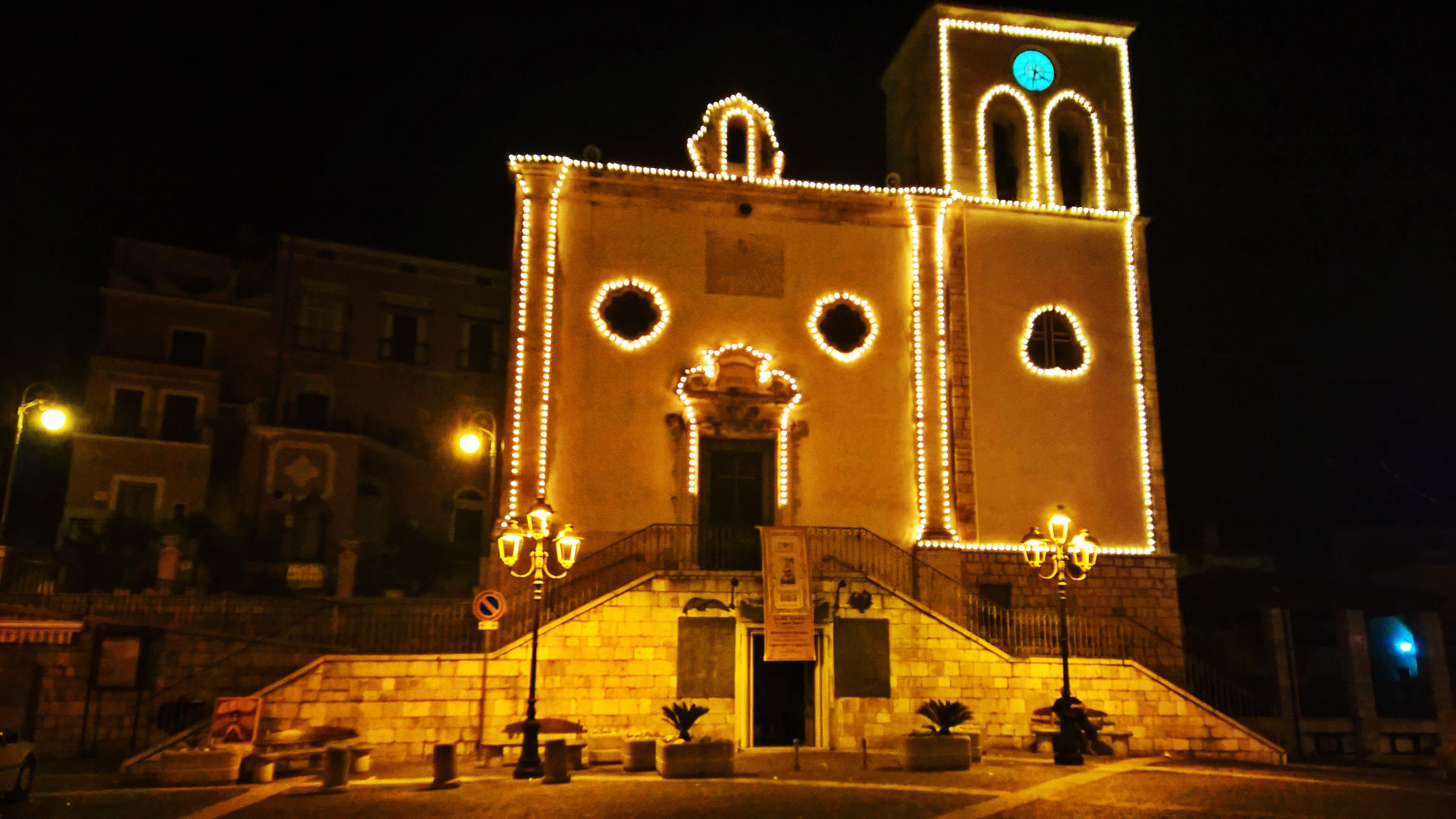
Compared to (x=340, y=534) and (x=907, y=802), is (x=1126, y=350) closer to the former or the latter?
(x=907, y=802)

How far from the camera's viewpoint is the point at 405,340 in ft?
101

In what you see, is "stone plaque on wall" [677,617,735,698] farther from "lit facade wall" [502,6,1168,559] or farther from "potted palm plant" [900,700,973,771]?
"potted palm plant" [900,700,973,771]

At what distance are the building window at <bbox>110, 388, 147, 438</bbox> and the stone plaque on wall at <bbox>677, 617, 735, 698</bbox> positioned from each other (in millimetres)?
17618

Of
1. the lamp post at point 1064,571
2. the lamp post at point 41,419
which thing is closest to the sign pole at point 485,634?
the lamp post at point 41,419

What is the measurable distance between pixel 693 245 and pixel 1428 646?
18043 millimetres

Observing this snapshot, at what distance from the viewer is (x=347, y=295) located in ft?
99.1

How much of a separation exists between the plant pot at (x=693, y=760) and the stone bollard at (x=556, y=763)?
52.8 inches

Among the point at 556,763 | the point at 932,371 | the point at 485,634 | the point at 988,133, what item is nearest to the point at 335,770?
the point at 556,763

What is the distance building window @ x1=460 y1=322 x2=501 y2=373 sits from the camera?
31.3 m

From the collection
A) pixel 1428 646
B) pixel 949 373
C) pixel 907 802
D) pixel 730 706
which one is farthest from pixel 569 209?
pixel 1428 646

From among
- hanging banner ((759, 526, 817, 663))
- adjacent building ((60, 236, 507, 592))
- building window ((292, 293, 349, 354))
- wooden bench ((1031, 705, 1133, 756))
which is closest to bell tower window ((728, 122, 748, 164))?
hanging banner ((759, 526, 817, 663))

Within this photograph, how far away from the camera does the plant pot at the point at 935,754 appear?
15.2 meters

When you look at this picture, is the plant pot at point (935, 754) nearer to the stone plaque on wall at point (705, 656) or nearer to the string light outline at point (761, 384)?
the stone plaque on wall at point (705, 656)

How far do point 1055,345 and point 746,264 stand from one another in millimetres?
6656
